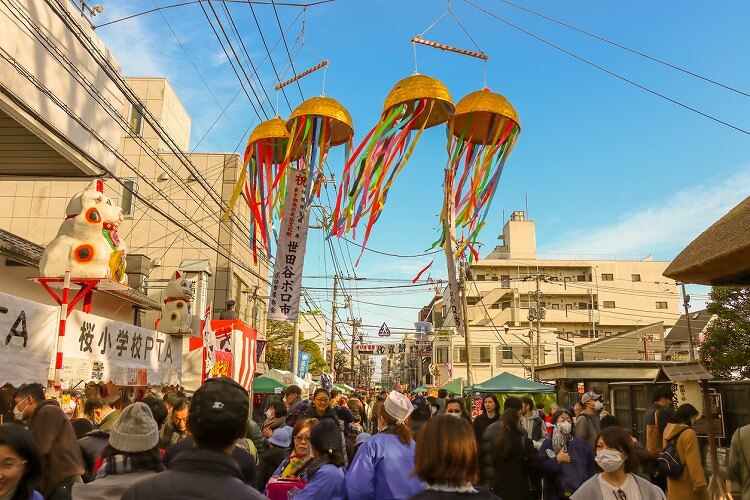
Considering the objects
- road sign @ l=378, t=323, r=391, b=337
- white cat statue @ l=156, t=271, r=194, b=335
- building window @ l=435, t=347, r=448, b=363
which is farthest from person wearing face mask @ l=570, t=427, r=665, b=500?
building window @ l=435, t=347, r=448, b=363

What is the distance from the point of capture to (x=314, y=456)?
13.1 feet

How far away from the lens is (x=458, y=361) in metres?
50.7

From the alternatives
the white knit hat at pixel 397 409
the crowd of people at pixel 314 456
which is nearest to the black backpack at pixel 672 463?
the crowd of people at pixel 314 456

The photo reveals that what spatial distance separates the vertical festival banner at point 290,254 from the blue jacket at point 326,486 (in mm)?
5978

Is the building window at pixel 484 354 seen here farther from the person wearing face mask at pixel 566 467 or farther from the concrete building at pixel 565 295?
the person wearing face mask at pixel 566 467

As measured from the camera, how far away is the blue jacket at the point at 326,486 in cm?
363

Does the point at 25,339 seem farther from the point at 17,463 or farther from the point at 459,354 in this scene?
the point at 459,354

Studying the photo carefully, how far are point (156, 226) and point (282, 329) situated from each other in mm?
12709

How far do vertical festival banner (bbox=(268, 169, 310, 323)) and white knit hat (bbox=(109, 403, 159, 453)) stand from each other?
650 cm

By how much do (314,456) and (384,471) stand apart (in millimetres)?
574

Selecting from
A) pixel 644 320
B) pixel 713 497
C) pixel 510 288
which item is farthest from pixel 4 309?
pixel 644 320

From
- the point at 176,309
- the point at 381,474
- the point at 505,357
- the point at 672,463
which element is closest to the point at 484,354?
the point at 505,357

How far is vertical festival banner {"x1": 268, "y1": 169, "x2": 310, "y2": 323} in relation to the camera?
9.39 m

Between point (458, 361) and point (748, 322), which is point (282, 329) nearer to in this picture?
point (458, 361)
